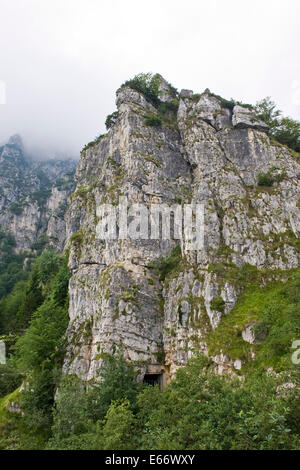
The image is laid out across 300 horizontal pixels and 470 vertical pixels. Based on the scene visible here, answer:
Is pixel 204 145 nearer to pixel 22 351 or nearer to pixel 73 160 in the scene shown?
pixel 22 351

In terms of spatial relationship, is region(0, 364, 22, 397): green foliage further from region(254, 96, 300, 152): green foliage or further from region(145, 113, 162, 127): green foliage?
region(254, 96, 300, 152): green foliage

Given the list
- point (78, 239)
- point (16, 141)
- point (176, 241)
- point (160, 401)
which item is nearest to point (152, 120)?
point (176, 241)

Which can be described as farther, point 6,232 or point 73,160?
point 73,160

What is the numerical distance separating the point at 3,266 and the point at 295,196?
92325 millimetres

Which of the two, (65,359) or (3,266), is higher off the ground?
(3,266)

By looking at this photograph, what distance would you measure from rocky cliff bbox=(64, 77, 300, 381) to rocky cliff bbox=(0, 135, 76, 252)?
52.3 metres

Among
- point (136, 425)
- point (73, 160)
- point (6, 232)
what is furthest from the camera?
point (73, 160)

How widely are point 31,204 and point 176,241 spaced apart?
94233mm

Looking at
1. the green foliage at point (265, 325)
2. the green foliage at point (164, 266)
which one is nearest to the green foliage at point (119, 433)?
the green foliage at point (265, 325)

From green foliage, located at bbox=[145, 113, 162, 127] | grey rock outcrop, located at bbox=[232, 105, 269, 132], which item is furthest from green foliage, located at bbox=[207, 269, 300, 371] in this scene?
green foliage, located at bbox=[145, 113, 162, 127]

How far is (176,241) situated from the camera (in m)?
40.3

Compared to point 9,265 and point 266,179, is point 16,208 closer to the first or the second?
point 9,265
